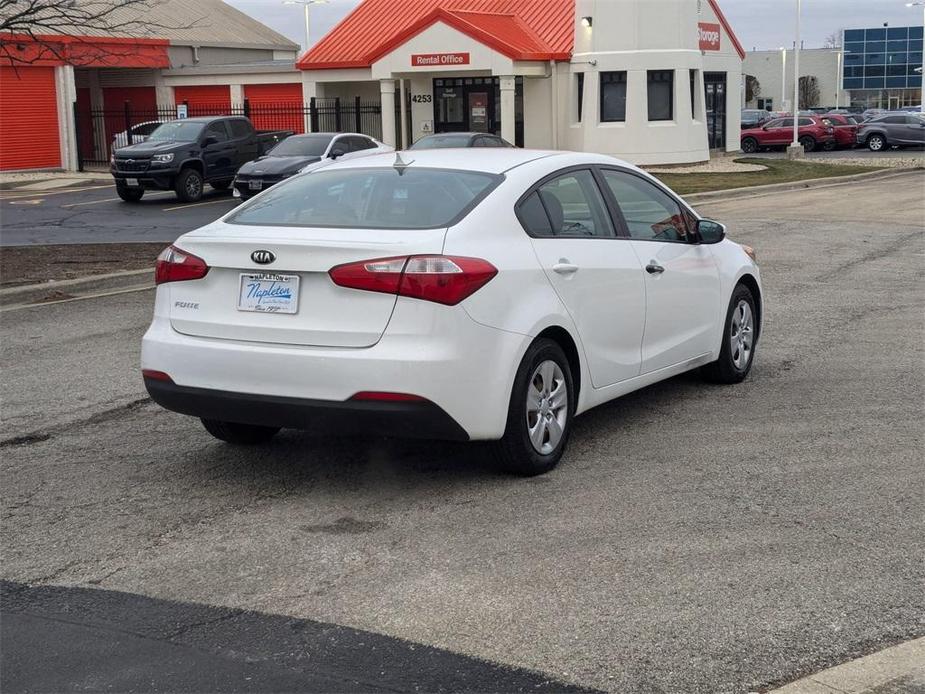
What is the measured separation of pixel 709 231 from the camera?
7.80 metres

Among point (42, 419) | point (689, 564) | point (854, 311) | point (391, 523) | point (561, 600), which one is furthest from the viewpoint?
point (854, 311)

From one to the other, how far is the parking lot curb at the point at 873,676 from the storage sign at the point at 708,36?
42.0m

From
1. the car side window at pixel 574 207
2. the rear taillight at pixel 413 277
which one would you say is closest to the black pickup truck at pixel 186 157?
the car side window at pixel 574 207

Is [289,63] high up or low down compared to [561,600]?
up

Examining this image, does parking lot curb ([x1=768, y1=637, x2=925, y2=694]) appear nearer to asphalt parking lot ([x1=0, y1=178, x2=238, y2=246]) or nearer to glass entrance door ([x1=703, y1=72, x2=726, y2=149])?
asphalt parking lot ([x1=0, y1=178, x2=238, y2=246])

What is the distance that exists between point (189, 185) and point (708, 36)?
2395 cm

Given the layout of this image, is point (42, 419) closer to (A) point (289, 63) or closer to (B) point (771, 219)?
(B) point (771, 219)

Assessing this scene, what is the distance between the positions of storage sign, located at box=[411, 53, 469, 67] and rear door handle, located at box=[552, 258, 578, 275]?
34472 mm

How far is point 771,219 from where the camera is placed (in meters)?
20.9

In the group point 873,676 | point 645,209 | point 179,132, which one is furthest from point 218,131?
point 873,676

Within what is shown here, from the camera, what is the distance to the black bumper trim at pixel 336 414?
5.64 metres

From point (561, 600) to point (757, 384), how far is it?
165 inches

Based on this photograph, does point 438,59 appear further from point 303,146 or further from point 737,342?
point 737,342

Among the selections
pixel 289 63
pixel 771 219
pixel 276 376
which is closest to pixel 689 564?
pixel 276 376
